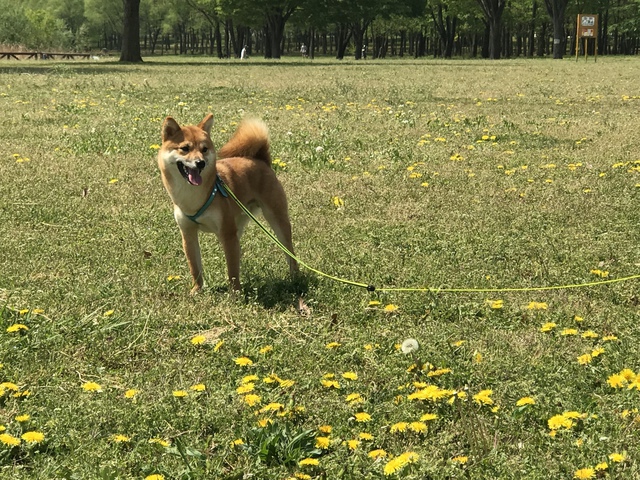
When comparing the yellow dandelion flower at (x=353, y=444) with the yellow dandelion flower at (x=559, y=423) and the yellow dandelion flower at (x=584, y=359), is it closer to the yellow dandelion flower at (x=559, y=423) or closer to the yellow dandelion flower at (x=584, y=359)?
the yellow dandelion flower at (x=559, y=423)

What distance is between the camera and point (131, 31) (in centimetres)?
3781

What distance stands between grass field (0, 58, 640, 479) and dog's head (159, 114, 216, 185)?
0.83m

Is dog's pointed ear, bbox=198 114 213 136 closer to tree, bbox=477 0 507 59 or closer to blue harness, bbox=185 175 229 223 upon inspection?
blue harness, bbox=185 175 229 223

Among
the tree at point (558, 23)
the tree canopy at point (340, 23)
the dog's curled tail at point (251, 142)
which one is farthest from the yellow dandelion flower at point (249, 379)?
the tree at point (558, 23)

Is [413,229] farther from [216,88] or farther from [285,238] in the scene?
[216,88]

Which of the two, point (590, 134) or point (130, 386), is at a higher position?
point (590, 134)

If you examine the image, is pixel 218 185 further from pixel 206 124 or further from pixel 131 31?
pixel 131 31

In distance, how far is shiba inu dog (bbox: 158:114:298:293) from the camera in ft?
15.7

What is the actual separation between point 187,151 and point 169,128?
0.19 m

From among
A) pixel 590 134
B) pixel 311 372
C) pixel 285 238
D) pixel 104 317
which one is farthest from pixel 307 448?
pixel 590 134

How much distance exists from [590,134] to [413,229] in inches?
237

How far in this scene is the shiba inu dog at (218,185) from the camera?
4.79 meters

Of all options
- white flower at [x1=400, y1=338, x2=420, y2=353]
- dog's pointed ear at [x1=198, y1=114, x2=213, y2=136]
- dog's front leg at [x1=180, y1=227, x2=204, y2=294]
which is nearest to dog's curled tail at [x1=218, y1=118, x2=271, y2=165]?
dog's pointed ear at [x1=198, y1=114, x2=213, y2=136]

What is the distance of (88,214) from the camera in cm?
720
